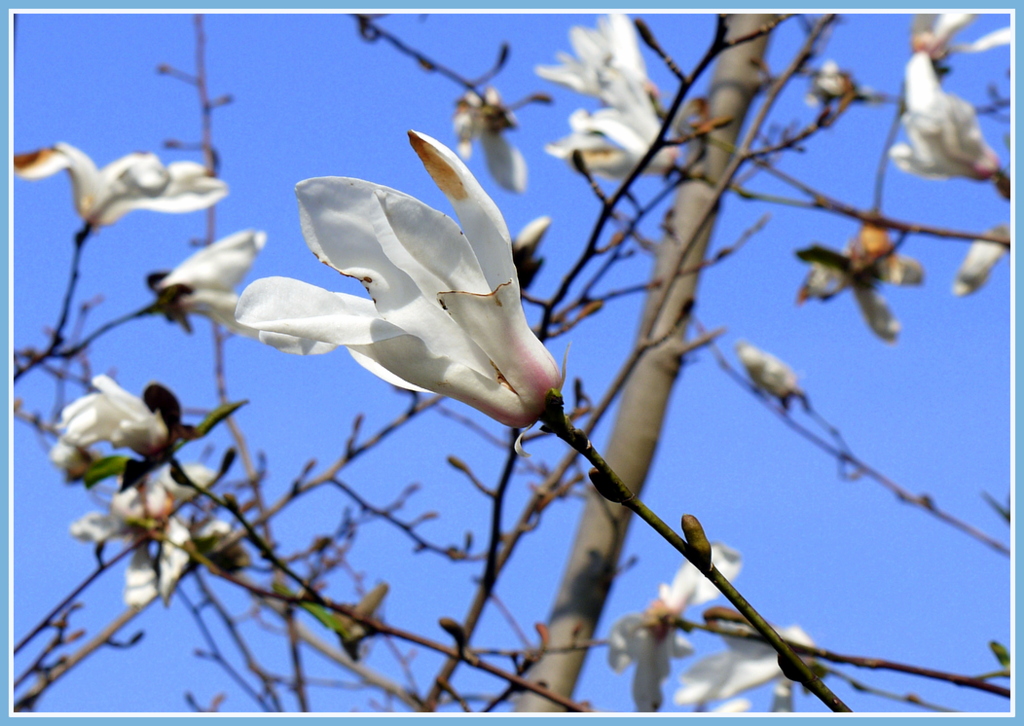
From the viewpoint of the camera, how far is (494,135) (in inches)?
67.2

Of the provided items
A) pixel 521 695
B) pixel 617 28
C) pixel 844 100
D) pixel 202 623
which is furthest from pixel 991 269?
pixel 202 623

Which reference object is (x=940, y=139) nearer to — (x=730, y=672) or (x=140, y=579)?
(x=730, y=672)

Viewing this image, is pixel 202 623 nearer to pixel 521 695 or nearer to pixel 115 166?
pixel 521 695

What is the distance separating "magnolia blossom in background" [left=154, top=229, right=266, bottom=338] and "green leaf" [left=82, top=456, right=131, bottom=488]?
279 mm

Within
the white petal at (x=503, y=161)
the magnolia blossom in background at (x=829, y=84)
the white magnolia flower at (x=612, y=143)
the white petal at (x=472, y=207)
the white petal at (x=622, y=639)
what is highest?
the magnolia blossom in background at (x=829, y=84)

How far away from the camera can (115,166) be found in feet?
4.15

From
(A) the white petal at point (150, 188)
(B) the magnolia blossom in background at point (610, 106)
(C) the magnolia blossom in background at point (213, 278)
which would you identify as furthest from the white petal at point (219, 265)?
(B) the magnolia blossom in background at point (610, 106)

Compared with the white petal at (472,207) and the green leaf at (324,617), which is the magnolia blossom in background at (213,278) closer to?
the green leaf at (324,617)

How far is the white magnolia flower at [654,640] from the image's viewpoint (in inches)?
53.2

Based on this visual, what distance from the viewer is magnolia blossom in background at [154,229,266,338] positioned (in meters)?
1.18

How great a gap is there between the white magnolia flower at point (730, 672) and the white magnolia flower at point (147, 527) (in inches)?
27.0

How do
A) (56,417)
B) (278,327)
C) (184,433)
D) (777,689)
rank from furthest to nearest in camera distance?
(56,417) → (777,689) → (184,433) → (278,327)

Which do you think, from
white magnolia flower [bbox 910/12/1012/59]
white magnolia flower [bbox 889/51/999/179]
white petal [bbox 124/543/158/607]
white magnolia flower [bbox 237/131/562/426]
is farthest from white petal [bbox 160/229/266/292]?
white magnolia flower [bbox 910/12/1012/59]

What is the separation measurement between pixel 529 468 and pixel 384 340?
1.33 meters
